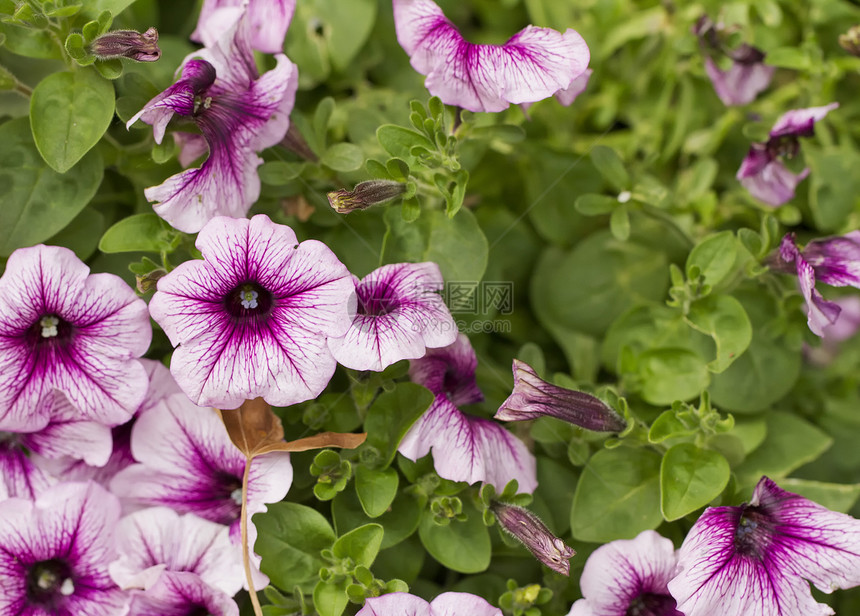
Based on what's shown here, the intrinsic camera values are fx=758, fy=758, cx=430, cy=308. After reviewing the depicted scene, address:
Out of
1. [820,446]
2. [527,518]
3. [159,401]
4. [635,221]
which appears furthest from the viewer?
[635,221]

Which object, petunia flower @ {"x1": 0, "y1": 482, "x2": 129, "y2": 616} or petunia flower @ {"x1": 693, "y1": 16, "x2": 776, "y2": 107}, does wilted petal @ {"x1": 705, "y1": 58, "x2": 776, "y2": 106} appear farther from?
petunia flower @ {"x1": 0, "y1": 482, "x2": 129, "y2": 616}

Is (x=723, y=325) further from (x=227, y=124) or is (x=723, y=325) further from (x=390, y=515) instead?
(x=227, y=124)

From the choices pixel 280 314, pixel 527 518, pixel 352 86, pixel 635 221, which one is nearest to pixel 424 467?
pixel 527 518

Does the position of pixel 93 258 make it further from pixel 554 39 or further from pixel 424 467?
pixel 554 39

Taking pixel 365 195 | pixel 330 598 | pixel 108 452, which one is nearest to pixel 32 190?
pixel 108 452

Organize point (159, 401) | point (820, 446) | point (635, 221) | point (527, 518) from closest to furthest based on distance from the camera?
point (527, 518), point (159, 401), point (820, 446), point (635, 221)

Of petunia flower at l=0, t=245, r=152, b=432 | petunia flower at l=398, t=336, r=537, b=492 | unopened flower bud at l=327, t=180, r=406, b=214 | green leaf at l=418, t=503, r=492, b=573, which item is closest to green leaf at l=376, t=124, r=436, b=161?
unopened flower bud at l=327, t=180, r=406, b=214

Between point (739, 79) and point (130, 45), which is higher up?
point (130, 45)
